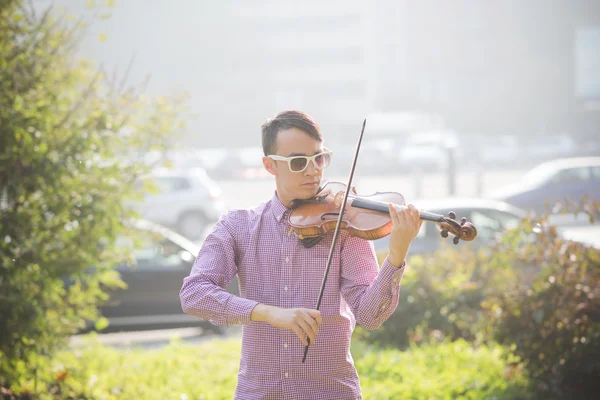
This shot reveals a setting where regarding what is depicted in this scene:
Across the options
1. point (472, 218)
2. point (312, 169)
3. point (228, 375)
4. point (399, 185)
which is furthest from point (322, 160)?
point (399, 185)

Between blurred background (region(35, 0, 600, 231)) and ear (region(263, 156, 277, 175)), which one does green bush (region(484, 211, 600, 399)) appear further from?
blurred background (region(35, 0, 600, 231))

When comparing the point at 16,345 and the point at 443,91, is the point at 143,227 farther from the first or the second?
the point at 443,91

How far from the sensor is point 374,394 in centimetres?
482

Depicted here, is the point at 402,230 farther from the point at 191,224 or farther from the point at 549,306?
the point at 191,224

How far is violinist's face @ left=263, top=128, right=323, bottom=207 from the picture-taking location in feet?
7.81

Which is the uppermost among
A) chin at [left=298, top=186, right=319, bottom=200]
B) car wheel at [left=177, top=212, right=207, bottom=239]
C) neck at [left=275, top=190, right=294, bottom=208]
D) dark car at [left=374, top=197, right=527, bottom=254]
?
chin at [left=298, top=186, right=319, bottom=200]

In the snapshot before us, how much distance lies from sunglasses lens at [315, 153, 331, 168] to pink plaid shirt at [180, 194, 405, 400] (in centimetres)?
22

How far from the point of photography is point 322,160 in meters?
2.41

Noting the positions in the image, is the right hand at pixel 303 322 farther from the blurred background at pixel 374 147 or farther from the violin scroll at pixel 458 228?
the blurred background at pixel 374 147

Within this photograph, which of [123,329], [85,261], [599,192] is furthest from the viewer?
[599,192]

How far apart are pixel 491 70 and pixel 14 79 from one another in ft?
167

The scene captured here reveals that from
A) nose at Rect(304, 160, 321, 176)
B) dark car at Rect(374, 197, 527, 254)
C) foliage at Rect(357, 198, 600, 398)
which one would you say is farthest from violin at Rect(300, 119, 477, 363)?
dark car at Rect(374, 197, 527, 254)

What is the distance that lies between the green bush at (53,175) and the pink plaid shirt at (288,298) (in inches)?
99.1

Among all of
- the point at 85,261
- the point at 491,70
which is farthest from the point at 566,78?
the point at 85,261
